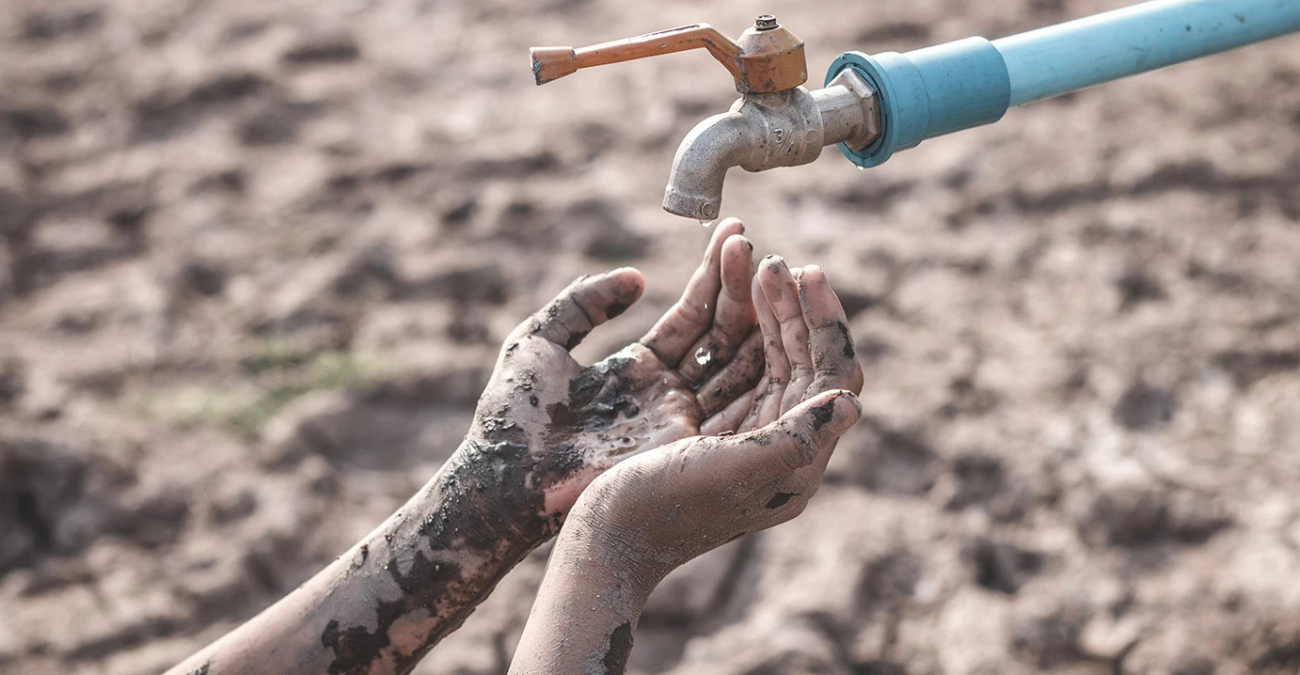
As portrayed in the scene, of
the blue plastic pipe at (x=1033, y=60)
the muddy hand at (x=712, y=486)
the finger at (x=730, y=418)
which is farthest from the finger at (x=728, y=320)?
the muddy hand at (x=712, y=486)

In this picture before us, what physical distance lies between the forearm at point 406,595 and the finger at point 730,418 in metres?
0.32

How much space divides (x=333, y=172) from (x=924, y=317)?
7.27ft

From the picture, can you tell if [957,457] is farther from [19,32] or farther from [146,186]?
[19,32]

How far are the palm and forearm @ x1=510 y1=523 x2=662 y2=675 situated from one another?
0.71ft

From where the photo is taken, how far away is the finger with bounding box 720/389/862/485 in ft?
4.74

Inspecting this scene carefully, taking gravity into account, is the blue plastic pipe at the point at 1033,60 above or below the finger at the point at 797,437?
above

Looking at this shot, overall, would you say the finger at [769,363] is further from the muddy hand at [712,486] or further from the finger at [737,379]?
the muddy hand at [712,486]

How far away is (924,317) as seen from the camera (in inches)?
131

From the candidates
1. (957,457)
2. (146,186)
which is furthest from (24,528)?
(957,457)

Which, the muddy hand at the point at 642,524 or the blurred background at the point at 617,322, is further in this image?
the blurred background at the point at 617,322

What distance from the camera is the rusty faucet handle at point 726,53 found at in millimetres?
1458

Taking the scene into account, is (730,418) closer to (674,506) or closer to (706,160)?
(674,506)

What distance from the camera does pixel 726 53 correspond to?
5.06ft

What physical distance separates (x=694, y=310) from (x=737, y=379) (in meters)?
0.15
